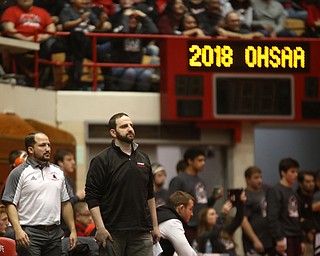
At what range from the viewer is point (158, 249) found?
10.7m

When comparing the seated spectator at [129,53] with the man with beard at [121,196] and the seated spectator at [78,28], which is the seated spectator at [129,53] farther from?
the man with beard at [121,196]

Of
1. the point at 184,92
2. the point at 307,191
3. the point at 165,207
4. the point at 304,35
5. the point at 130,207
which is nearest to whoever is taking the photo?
the point at 130,207

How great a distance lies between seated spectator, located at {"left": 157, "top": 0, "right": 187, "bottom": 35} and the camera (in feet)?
61.4

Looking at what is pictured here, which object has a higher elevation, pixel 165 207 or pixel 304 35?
pixel 304 35

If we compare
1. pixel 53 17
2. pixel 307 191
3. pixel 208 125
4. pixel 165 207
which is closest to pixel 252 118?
pixel 208 125

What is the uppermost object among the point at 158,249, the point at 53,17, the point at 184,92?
the point at 53,17

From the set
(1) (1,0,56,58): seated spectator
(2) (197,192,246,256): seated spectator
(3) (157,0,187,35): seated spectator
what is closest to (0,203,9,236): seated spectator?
(2) (197,192,246,256): seated spectator

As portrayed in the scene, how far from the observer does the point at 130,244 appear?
10508mm

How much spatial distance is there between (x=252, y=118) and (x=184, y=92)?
3.48 ft

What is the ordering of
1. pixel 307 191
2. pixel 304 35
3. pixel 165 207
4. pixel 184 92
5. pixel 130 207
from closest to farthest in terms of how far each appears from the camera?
pixel 130 207 < pixel 165 207 < pixel 307 191 < pixel 184 92 < pixel 304 35

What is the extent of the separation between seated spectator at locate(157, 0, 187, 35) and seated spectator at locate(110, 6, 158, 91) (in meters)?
0.26

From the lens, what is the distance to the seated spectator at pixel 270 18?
19578 mm

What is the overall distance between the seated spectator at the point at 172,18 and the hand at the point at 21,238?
29.0 ft

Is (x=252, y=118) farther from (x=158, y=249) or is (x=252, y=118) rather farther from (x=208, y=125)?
(x=158, y=249)
